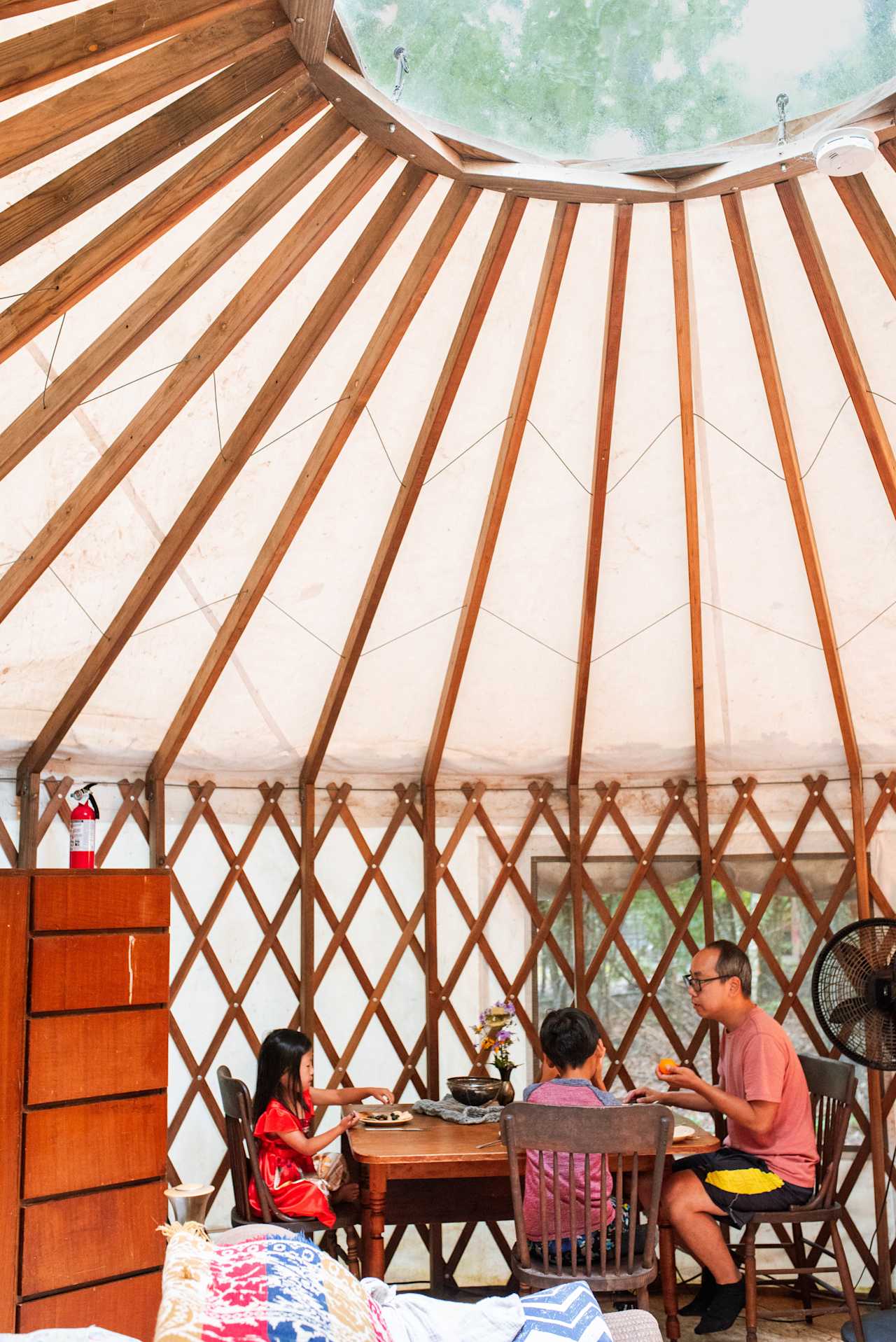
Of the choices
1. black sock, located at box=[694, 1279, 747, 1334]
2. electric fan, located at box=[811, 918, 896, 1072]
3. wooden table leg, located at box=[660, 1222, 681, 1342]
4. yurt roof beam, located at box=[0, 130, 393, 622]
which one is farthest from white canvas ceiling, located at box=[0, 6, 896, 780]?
black sock, located at box=[694, 1279, 747, 1334]

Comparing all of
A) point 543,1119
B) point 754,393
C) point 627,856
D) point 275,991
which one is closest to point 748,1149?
point 543,1119

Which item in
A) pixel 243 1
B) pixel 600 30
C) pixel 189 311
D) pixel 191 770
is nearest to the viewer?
pixel 243 1

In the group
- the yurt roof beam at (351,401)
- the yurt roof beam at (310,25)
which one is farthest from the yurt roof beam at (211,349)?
the yurt roof beam at (310,25)

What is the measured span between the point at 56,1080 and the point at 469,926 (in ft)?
5.55

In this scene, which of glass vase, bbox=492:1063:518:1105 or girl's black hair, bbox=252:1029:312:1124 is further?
glass vase, bbox=492:1063:518:1105

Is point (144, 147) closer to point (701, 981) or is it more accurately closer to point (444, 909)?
point (701, 981)

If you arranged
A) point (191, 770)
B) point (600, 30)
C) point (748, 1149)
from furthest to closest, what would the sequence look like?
point (191, 770) < point (748, 1149) < point (600, 30)

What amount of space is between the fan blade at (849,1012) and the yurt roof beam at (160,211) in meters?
3.01

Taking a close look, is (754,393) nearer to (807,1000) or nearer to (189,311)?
(189,311)

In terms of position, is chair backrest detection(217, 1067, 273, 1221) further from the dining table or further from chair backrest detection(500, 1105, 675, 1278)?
chair backrest detection(500, 1105, 675, 1278)

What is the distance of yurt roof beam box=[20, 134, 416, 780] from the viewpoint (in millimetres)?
2842

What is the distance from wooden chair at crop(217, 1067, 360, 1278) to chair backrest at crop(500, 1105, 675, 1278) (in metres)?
0.67

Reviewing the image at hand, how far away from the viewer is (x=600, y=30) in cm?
246

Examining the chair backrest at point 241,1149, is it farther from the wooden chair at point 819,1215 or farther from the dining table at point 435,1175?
the wooden chair at point 819,1215
